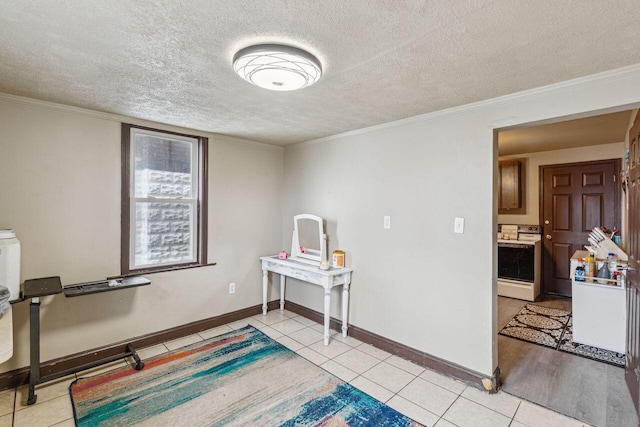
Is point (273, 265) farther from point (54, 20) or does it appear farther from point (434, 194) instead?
point (54, 20)

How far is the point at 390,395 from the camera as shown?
2312 mm

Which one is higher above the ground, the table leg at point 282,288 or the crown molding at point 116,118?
the crown molding at point 116,118

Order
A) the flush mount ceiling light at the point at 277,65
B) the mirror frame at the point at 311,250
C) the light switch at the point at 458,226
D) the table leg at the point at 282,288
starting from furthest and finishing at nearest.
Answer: the table leg at the point at 282,288
the mirror frame at the point at 311,250
the light switch at the point at 458,226
the flush mount ceiling light at the point at 277,65

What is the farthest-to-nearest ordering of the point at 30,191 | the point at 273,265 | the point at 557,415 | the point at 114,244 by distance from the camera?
1. the point at 273,265
2. the point at 114,244
3. the point at 30,191
4. the point at 557,415

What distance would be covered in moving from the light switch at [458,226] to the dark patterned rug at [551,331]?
5.57ft

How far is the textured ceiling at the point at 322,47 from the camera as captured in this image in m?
1.28

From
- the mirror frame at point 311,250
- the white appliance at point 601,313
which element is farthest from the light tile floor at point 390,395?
the white appliance at point 601,313

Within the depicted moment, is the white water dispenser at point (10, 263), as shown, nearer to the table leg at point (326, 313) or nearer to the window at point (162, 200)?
the window at point (162, 200)

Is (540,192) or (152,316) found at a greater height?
(540,192)

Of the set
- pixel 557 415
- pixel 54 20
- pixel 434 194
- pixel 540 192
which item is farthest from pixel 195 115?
pixel 540 192

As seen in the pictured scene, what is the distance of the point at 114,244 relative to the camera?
288 centimetres

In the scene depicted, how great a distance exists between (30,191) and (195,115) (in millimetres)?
1419

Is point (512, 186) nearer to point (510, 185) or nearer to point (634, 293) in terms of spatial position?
point (510, 185)

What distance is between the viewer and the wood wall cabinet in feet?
16.6
